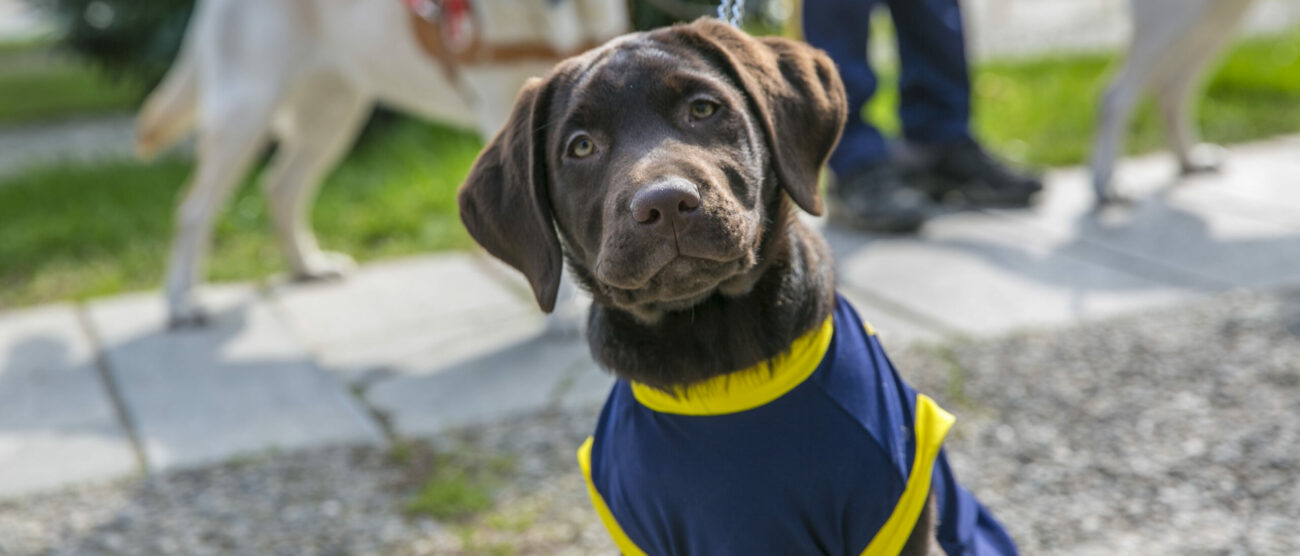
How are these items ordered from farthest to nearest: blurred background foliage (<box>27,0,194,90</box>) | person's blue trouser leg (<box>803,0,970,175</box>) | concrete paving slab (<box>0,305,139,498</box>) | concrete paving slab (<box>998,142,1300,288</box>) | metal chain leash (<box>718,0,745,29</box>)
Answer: blurred background foliage (<box>27,0,194,90</box>)
person's blue trouser leg (<box>803,0,970,175</box>)
concrete paving slab (<box>998,142,1300,288</box>)
concrete paving slab (<box>0,305,139,498</box>)
metal chain leash (<box>718,0,745,29</box>)

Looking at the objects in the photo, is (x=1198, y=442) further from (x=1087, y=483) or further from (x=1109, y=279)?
(x=1109, y=279)

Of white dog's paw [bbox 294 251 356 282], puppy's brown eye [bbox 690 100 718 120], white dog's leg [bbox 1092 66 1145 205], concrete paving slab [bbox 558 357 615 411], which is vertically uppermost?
puppy's brown eye [bbox 690 100 718 120]

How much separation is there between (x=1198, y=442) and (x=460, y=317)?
8.97 ft

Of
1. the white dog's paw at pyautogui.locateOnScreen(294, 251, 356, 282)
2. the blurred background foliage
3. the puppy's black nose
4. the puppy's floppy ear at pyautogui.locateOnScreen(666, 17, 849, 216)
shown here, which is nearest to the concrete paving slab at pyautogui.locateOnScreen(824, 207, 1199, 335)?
the puppy's floppy ear at pyautogui.locateOnScreen(666, 17, 849, 216)

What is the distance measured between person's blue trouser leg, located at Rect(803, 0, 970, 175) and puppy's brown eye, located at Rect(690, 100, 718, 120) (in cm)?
317

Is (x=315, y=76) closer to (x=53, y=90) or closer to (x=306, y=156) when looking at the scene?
(x=306, y=156)

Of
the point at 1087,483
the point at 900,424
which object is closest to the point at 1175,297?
the point at 1087,483

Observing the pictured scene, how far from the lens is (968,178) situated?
549 centimetres

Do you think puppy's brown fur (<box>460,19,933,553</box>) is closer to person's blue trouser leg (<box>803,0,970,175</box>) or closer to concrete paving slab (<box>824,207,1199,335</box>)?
concrete paving slab (<box>824,207,1199,335</box>)

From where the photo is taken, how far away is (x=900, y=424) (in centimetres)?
204

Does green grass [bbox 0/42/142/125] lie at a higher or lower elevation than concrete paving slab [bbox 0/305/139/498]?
lower

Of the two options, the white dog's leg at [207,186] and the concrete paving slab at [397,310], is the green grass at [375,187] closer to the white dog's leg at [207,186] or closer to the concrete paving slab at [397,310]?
the concrete paving slab at [397,310]

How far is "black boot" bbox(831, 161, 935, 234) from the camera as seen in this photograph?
16.6ft

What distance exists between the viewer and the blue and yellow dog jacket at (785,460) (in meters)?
1.95
